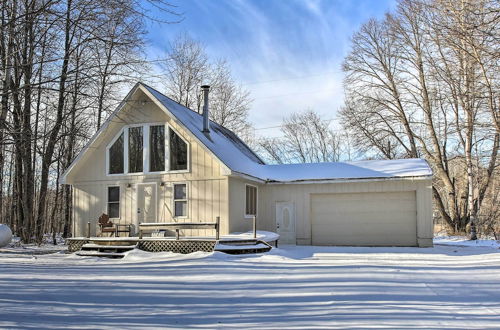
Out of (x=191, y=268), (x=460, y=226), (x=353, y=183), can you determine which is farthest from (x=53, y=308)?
(x=460, y=226)

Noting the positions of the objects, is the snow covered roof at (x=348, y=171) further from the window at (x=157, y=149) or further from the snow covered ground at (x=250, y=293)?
the snow covered ground at (x=250, y=293)

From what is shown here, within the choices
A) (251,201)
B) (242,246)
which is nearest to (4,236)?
(251,201)

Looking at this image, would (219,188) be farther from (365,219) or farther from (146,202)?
(365,219)

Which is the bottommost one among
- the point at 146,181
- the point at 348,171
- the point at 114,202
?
the point at 114,202

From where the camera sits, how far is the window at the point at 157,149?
639 inches

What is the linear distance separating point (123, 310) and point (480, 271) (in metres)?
8.13

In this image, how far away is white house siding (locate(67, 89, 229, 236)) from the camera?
50.0ft

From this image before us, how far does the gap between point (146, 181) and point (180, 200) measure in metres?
1.58

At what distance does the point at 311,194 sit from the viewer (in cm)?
1817

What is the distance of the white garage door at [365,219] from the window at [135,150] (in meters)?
7.20

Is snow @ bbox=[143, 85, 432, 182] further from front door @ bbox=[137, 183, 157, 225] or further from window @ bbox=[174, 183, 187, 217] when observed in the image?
front door @ bbox=[137, 183, 157, 225]

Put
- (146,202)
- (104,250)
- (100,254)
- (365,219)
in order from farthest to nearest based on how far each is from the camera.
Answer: (365,219), (146,202), (104,250), (100,254)

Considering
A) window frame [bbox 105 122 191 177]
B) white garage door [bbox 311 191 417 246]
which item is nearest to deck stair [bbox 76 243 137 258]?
window frame [bbox 105 122 191 177]

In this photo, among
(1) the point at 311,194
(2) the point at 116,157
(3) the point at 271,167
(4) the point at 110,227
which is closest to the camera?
(4) the point at 110,227
